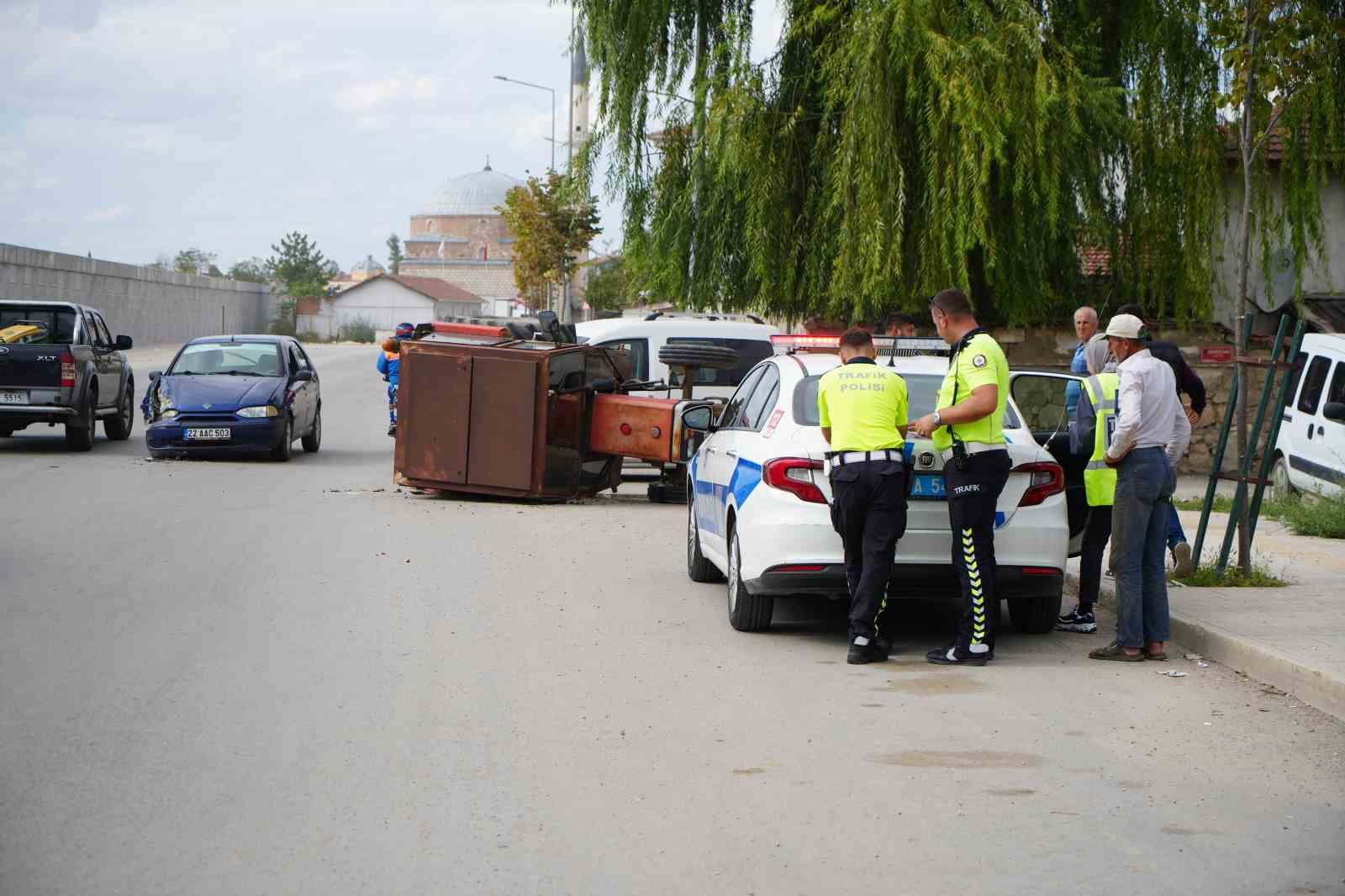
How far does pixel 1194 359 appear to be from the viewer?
20.3 m

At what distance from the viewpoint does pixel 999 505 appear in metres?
8.33

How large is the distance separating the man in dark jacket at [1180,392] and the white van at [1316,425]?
5.38 m

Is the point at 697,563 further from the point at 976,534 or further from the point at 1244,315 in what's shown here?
the point at 1244,315

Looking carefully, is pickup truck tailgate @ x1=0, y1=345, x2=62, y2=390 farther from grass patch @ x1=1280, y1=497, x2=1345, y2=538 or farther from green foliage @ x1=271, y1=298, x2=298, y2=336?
green foliage @ x1=271, y1=298, x2=298, y2=336

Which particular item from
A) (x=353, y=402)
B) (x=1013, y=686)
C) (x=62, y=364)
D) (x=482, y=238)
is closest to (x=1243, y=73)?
(x=1013, y=686)

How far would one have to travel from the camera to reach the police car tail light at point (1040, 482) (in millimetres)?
8367

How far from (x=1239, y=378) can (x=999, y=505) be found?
9.80 feet

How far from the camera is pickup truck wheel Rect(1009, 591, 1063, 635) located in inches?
354

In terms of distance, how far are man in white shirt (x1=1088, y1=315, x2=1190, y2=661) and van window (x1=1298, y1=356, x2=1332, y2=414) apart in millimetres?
8989

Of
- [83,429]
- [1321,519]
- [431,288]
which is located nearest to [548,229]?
[83,429]

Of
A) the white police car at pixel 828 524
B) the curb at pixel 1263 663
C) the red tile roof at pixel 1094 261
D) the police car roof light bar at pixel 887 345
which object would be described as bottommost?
the curb at pixel 1263 663

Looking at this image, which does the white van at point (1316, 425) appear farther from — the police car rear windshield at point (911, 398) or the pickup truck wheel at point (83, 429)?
the pickup truck wheel at point (83, 429)

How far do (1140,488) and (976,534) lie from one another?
3.13ft

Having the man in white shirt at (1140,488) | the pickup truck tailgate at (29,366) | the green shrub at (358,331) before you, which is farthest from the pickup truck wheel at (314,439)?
the green shrub at (358,331)
